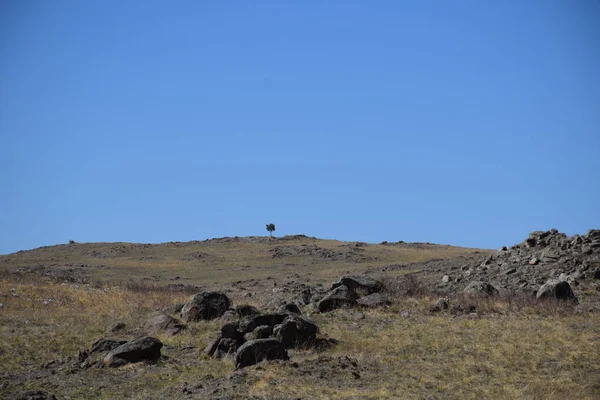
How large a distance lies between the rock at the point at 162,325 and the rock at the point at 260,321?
Result: 249 centimetres

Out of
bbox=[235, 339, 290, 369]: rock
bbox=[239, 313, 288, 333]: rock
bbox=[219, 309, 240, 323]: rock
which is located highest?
bbox=[219, 309, 240, 323]: rock

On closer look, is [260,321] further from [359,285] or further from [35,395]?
[359,285]

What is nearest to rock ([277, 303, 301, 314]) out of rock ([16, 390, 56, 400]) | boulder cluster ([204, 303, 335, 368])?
boulder cluster ([204, 303, 335, 368])

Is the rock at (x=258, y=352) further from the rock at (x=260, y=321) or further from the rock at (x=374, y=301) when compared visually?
the rock at (x=374, y=301)

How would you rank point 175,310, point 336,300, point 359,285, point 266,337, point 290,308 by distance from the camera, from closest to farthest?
1. point 266,337
2. point 290,308
3. point 336,300
4. point 175,310
5. point 359,285

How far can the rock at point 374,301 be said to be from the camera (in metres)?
22.0

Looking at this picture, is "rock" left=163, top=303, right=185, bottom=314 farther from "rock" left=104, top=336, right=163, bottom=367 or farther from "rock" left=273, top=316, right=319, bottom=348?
"rock" left=273, top=316, right=319, bottom=348

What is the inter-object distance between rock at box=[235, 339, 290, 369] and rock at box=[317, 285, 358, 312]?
21.2ft

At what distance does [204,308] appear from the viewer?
2105cm

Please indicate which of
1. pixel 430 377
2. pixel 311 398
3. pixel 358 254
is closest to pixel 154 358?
pixel 311 398

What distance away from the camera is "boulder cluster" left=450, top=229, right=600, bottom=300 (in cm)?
2644

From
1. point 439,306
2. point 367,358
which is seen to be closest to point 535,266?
point 439,306

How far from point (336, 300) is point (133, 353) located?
8.13 m

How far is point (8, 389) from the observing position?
13.9 metres
